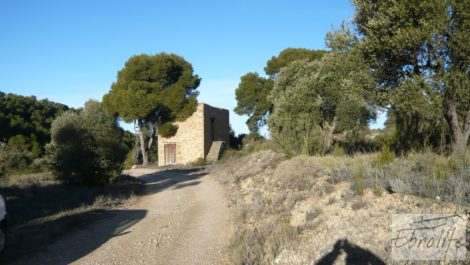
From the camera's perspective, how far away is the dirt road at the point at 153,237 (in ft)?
24.5

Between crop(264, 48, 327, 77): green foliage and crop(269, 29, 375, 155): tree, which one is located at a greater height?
crop(264, 48, 327, 77): green foliage

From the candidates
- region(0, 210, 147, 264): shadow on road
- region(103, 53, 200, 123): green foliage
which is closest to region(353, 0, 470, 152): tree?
region(0, 210, 147, 264): shadow on road

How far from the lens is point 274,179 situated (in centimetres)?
1470

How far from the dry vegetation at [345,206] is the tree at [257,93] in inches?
1201

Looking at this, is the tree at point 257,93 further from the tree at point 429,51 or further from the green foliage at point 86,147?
the tree at point 429,51

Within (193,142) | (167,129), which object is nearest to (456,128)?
(193,142)

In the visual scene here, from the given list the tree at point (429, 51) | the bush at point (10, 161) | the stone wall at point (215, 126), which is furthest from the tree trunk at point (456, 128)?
the stone wall at point (215, 126)

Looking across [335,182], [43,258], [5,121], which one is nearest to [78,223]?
[43,258]

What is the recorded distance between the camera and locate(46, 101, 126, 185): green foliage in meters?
17.0

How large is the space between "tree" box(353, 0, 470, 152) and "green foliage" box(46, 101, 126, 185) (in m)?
11.6

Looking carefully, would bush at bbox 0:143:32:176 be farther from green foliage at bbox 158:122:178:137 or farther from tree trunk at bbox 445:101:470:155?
tree trunk at bbox 445:101:470:155

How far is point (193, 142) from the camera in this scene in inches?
1423

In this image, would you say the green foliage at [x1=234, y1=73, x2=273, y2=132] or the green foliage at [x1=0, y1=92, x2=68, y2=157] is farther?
the green foliage at [x1=234, y1=73, x2=273, y2=132]

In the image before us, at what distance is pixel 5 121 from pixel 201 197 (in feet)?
93.7
